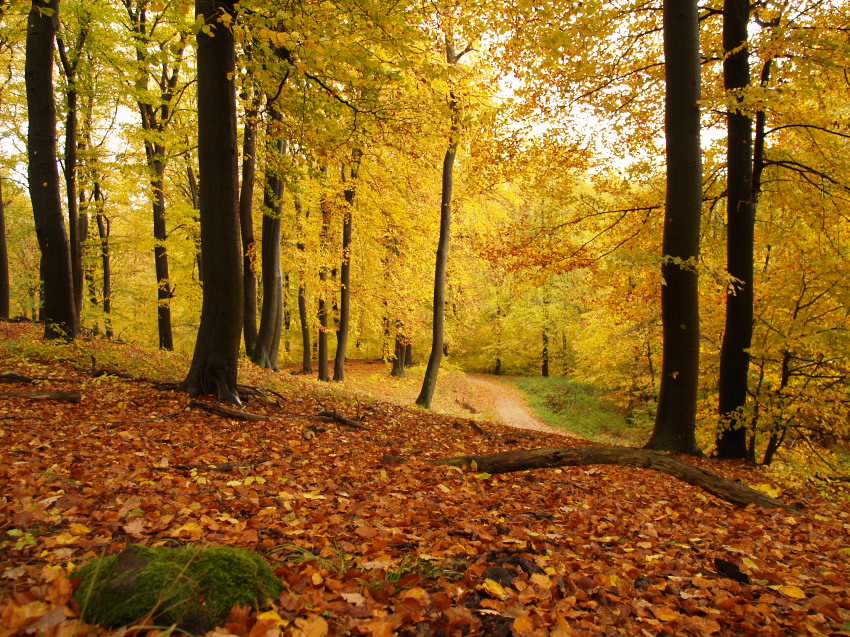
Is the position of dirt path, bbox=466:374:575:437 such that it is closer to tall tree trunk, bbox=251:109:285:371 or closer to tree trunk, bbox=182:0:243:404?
tall tree trunk, bbox=251:109:285:371

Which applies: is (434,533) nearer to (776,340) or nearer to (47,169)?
(776,340)

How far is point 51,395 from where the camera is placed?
6.22m

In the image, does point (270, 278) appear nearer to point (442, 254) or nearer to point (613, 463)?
point (442, 254)

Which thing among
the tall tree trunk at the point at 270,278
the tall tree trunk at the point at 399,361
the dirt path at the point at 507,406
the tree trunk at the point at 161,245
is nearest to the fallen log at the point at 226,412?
the tall tree trunk at the point at 270,278

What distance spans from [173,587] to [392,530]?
64.8 inches

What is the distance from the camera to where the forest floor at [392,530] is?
220 centimetres

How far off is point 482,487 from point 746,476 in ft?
14.4

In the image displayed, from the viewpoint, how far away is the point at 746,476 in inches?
265

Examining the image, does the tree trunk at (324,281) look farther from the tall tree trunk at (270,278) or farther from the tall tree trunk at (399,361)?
the tall tree trunk at (399,361)

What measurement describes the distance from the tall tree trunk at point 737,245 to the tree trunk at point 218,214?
7559 millimetres

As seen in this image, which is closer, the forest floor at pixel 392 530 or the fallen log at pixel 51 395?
the forest floor at pixel 392 530

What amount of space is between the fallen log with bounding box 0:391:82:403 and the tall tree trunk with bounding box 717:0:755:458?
9.55m

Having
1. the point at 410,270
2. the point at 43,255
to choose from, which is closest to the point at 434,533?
the point at 43,255

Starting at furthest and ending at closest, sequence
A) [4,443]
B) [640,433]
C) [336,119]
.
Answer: [640,433] → [336,119] → [4,443]
